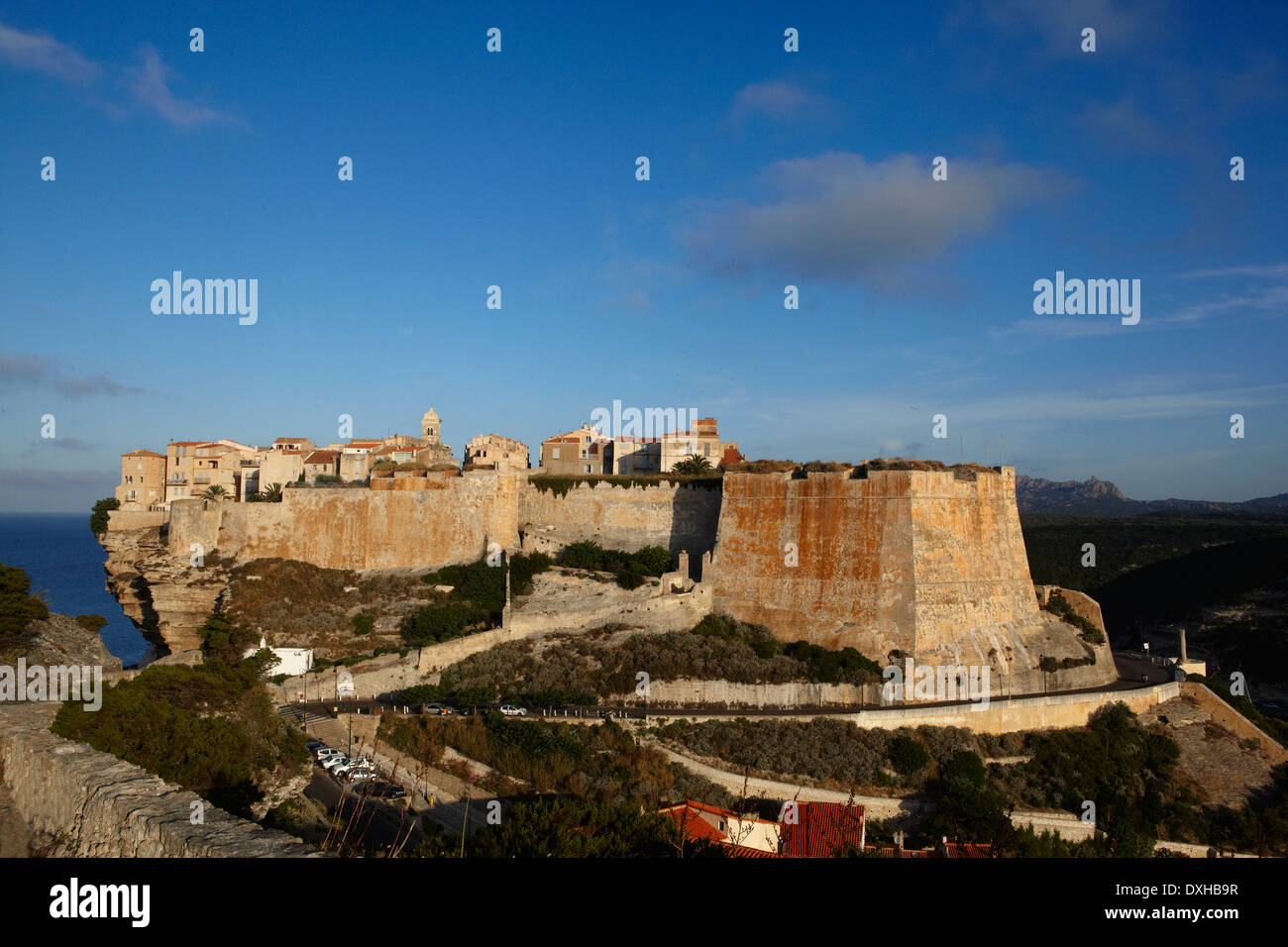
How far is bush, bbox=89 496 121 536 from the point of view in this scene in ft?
135

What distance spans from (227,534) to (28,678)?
788 inches

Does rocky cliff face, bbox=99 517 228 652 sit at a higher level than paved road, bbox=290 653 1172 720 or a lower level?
higher

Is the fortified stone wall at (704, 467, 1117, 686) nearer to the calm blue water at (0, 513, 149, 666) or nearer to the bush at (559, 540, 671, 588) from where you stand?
the bush at (559, 540, 671, 588)

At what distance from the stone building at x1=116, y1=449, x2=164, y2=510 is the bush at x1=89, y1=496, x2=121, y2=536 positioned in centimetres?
399

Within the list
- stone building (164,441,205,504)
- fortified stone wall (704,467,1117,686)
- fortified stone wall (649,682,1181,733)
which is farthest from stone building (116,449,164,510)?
fortified stone wall (649,682,1181,733)

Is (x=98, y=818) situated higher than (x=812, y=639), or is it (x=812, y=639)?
(x=98, y=818)

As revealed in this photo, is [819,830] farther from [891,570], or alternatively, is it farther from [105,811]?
[105,811]

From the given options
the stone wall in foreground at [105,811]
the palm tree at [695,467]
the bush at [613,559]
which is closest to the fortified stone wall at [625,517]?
the bush at [613,559]

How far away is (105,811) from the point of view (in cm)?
745

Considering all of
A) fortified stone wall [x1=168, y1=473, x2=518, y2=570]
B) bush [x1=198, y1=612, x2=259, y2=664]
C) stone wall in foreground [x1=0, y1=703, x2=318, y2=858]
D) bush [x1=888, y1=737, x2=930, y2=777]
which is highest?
fortified stone wall [x1=168, y1=473, x2=518, y2=570]

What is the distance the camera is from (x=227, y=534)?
34188 millimetres

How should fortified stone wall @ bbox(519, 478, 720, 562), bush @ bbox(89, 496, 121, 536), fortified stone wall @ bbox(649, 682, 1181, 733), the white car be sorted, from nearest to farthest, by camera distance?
the white car
fortified stone wall @ bbox(649, 682, 1181, 733)
fortified stone wall @ bbox(519, 478, 720, 562)
bush @ bbox(89, 496, 121, 536)
